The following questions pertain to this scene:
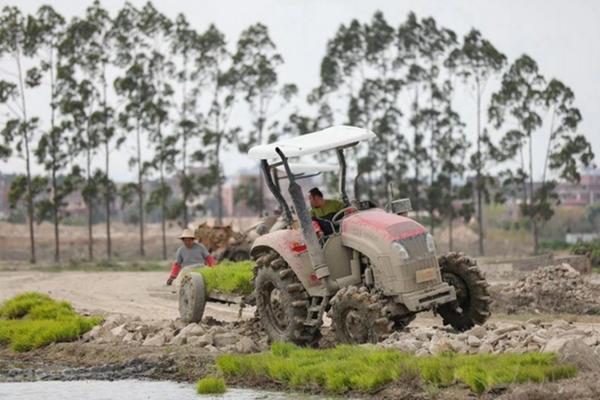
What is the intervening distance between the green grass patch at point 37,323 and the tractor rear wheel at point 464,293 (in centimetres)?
546

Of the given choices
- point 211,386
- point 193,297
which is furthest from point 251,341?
point 211,386

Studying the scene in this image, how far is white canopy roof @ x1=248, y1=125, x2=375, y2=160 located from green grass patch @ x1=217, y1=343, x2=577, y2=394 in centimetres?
230

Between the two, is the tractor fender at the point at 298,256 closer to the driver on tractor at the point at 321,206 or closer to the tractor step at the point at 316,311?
the tractor step at the point at 316,311

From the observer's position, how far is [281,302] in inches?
653

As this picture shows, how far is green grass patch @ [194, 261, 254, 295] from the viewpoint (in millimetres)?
18297

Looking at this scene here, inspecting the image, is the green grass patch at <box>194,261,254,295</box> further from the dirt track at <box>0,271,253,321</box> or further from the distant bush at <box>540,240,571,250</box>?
the distant bush at <box>540,240,571,250</box>

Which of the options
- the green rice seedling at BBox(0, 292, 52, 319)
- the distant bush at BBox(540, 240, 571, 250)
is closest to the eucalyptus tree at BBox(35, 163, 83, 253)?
the distant bush at BBox(540, 240, 571, 250)

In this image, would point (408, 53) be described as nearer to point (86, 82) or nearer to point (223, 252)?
point (86, 82)

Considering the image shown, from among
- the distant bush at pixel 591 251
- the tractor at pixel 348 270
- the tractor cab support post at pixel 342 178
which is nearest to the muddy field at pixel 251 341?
the tractor at pixel 348 270

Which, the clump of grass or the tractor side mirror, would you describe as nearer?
the clump of grass

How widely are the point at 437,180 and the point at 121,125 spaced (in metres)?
17.3

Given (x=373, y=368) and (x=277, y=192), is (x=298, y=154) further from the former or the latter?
(x=373, y=368)

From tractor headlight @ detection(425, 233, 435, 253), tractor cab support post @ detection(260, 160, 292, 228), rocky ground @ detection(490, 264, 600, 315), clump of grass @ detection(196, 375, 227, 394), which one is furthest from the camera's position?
rocky ground @ detection(490, 264, 600, 315)

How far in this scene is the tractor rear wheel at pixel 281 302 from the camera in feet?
53.2
